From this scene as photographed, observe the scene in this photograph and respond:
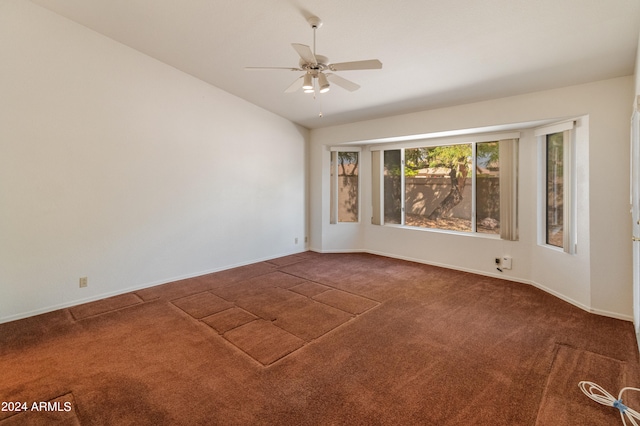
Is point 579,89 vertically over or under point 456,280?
over

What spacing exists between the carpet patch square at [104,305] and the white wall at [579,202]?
465 centimetres

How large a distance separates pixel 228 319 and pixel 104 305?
1684 mm

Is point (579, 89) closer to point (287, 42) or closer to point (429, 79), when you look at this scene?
point (429, 79)

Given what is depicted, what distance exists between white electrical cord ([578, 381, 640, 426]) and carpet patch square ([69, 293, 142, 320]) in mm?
4495

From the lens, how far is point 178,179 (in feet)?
14.6

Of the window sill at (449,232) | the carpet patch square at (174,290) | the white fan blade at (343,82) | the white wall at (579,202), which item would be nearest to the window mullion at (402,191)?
→ the window sill at (449,232)

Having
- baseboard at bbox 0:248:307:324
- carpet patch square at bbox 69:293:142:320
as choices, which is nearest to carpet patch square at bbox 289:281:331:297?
baseboard at bbox 0:248:307:324

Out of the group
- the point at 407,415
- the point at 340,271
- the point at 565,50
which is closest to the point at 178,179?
the point at 340,271

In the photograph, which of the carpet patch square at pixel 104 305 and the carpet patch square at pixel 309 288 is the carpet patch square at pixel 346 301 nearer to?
the carpet patch square at pixel 309 288

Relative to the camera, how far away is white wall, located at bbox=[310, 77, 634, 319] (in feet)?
10.3

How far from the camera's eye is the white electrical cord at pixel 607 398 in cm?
179

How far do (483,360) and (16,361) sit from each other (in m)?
3.87

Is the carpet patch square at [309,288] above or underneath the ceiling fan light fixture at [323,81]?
underneath

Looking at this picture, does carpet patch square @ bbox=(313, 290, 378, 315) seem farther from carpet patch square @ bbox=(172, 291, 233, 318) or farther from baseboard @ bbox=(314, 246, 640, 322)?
baseboard @ bbox=(314, 246, 640, 322)
